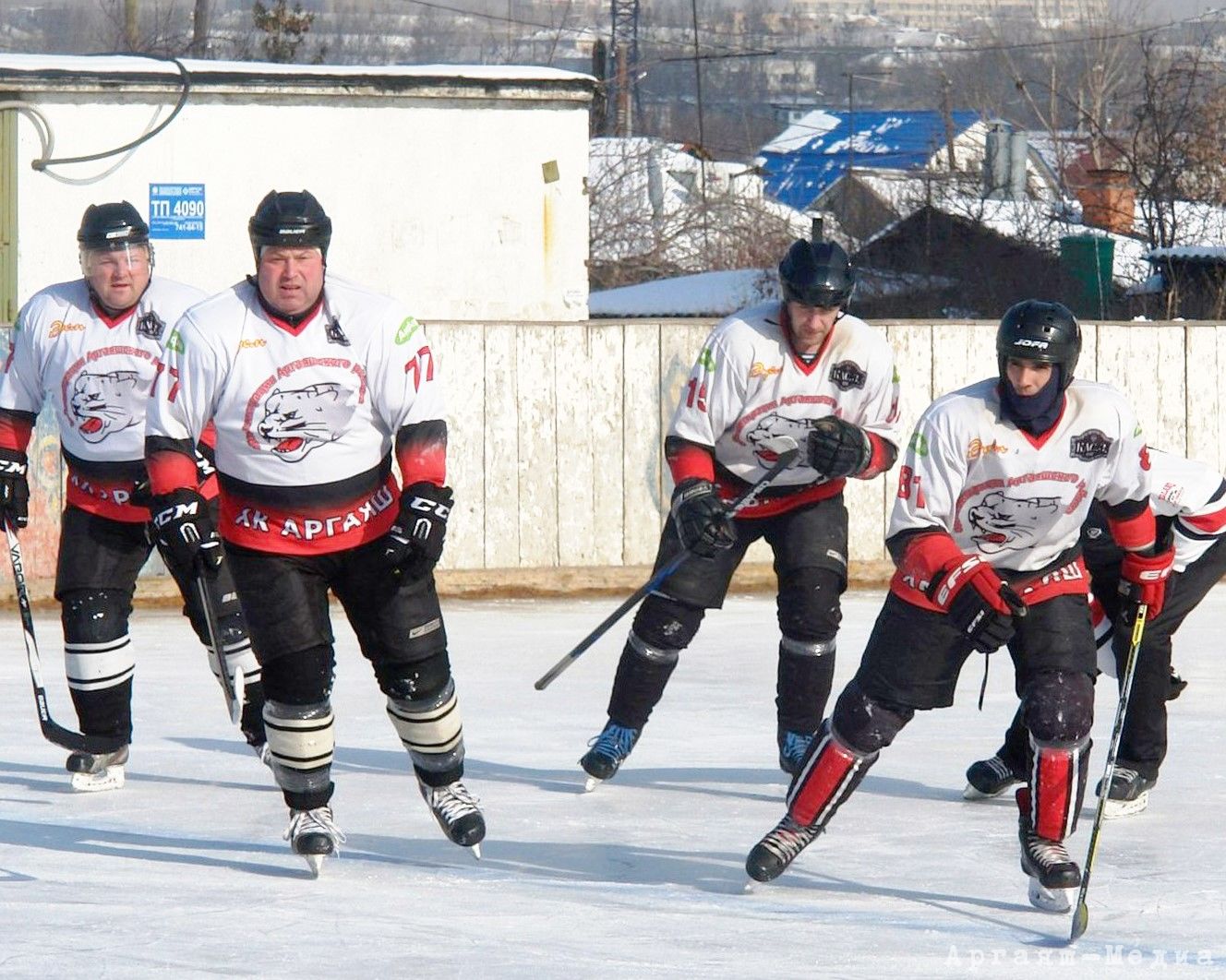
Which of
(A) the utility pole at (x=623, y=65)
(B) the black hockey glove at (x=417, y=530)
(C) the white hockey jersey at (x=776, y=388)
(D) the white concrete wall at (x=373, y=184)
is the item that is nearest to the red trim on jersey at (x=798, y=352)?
(C) the white hockey jersey at (x=776, y=388)

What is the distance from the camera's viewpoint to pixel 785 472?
213 inches

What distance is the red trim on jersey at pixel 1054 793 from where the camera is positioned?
13.6ft

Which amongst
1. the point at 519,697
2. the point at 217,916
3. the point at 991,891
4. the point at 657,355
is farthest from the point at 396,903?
the point at 657,355

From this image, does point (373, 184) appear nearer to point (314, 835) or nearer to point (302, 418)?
point (302, 418)

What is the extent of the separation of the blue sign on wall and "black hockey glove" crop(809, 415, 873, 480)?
290 inches

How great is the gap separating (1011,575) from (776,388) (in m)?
1.22

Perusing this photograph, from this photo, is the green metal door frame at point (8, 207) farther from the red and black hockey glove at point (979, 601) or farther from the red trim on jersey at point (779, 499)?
the red and black hockey glove at point (979, 601)

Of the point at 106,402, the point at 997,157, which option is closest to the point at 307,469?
the point at 106,402

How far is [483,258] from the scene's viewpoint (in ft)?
40.0

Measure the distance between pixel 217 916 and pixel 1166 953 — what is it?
1861 millimetres

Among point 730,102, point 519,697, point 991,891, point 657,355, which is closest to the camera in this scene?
point 991,891

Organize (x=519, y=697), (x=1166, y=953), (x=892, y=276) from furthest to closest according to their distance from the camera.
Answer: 1. (x=892, y=276)
2. (x=519, y=697)
3. (x=1166, y=953)

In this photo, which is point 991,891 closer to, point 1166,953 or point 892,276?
point 1166,953

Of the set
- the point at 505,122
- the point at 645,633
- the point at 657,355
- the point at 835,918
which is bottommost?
the point at 835,918
